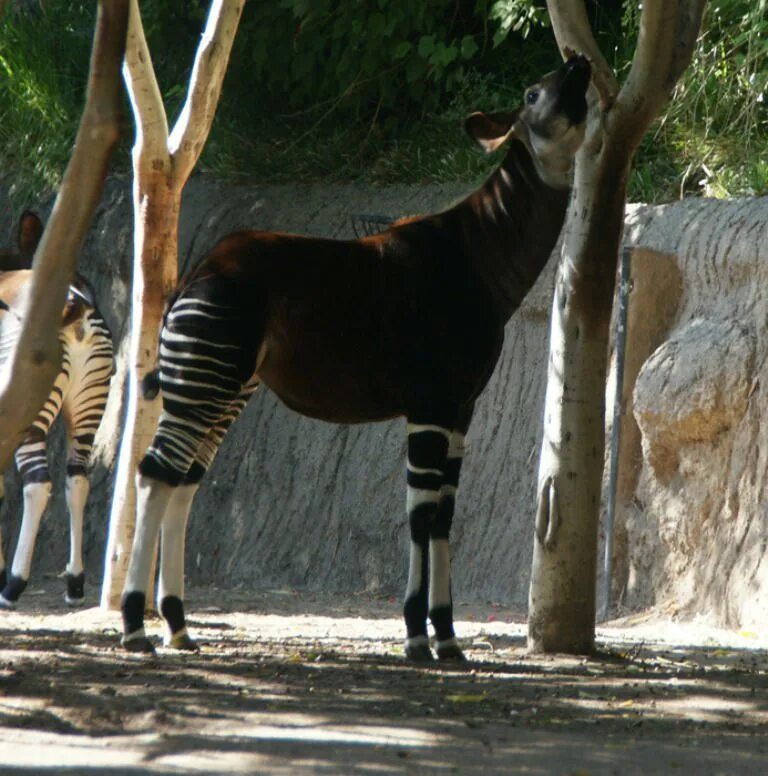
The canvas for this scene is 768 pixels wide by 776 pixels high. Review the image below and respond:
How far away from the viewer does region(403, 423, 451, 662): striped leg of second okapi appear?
5902mm

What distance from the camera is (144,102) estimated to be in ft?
24.0

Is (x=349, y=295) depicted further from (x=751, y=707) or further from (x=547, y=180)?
(x=751, y=707)

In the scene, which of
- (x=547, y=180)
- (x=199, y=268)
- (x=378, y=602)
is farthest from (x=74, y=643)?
(x=378, y=602)

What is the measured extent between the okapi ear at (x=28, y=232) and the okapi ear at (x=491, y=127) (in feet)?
13.2

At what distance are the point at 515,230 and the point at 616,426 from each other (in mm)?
2557

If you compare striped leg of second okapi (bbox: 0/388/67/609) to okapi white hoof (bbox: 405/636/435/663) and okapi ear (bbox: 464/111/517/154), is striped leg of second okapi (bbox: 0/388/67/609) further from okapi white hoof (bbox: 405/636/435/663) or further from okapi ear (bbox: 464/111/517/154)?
okapi ear (bbox: 464/111/517/154)

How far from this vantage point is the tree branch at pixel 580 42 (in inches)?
232

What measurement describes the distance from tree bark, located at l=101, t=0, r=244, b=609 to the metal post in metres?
2.53

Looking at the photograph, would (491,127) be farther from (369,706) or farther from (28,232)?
(28,232)

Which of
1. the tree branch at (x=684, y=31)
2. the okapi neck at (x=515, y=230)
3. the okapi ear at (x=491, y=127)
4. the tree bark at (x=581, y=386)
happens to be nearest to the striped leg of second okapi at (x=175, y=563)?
the okapi neck at (x=515, y=230)

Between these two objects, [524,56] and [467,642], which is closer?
[467,642]

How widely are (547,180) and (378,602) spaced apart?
3.95 meters

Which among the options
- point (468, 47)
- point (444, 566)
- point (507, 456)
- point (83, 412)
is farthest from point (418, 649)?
point (468, 47)

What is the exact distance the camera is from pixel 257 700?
4695mm
